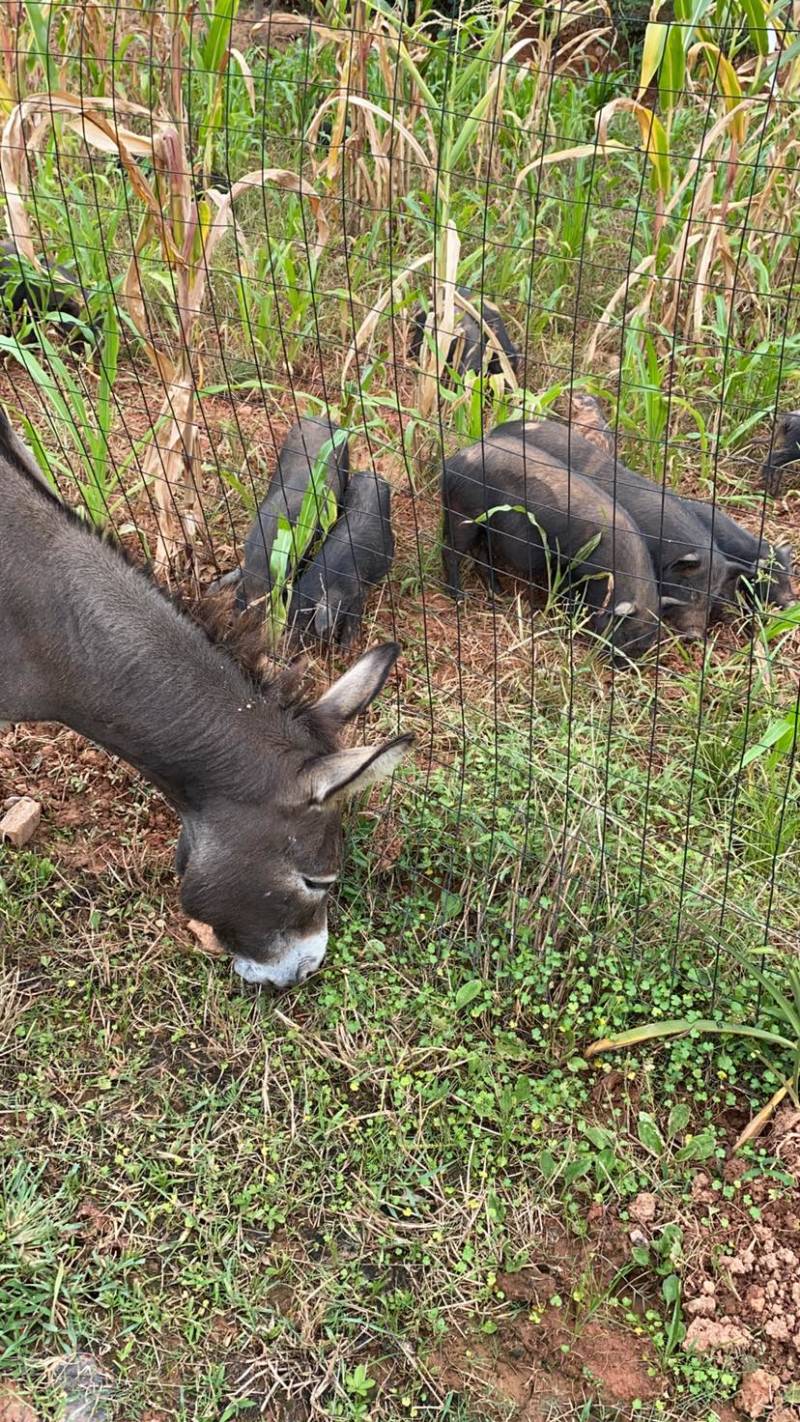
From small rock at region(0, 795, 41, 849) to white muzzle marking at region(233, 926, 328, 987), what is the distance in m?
0.98

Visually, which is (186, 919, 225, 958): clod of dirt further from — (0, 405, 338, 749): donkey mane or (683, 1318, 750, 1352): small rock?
(683, 1318, 750, 1352): small rock

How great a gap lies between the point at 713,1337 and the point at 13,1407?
1.73 meters

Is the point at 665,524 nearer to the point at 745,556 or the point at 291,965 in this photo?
the point at 745,556

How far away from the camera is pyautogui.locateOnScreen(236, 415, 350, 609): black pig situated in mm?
4797

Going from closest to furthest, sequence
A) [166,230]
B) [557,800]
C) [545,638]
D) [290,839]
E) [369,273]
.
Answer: [290,839] → [557,800] → [166,230] → [545,638] → [369,273]

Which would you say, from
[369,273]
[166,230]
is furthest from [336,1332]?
[369,273]

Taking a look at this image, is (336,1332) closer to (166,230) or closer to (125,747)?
(125,747)

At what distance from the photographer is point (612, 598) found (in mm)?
5086

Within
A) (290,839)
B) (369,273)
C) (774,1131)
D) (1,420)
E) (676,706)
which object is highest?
(1,420)

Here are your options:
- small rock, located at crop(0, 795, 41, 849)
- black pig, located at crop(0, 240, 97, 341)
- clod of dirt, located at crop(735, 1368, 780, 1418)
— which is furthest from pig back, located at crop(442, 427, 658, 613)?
clod of dirt, located at crop(735, 1368, 780, 1418)

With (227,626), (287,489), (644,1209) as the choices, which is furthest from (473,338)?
(644,1209)

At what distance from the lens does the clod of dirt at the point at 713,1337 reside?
3064 millimetres

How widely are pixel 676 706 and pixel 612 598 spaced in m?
0.64

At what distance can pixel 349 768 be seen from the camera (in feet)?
10.4
